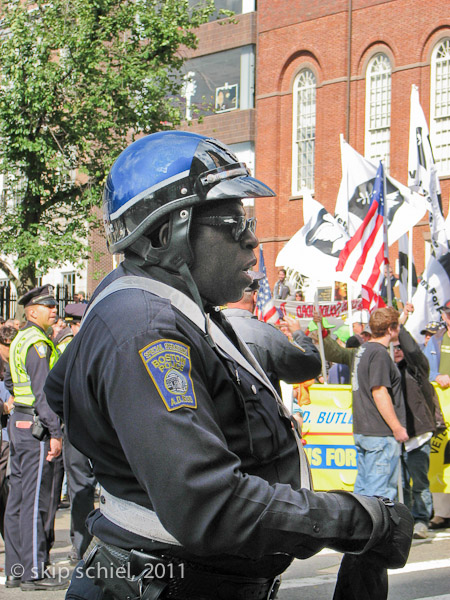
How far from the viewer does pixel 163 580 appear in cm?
208

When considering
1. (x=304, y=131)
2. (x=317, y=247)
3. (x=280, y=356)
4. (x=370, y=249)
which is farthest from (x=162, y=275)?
(x=304, y=131)

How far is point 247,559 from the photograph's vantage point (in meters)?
2.12

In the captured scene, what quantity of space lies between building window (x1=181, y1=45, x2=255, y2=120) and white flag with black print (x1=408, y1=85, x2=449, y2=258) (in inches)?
693

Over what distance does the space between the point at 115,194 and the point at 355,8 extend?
2644cm

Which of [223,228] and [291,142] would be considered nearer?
[223,228]

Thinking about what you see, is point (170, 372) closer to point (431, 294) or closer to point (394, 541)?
point (394, 541)

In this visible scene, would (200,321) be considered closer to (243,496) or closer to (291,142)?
(243,496)

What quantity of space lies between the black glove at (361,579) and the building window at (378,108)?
2506 cm

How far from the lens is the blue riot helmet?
2234 millimetres

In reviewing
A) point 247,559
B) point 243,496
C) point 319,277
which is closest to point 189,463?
point 243,496

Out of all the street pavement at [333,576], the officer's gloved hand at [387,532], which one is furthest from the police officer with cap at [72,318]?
the officer's gloved hand at [387,532]

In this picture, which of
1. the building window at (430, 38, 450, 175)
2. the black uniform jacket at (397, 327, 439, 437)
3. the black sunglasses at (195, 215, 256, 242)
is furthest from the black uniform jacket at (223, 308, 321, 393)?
the building window at (430, 38, 450, 175)

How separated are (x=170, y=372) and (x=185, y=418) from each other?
11 centimetres

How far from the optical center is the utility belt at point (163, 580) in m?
2.08
